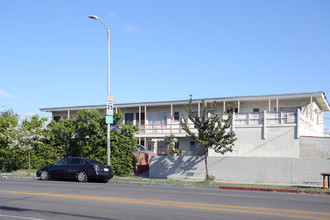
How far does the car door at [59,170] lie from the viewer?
2159cm

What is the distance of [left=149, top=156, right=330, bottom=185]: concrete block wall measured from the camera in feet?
72.8

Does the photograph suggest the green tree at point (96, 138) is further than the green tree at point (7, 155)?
No

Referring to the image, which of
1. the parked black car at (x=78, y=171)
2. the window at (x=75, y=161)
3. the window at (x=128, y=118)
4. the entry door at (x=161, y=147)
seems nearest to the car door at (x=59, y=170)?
the parked black car at (x=78, y=171)

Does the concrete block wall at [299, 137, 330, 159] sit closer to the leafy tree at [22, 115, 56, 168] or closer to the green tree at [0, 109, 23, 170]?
the leafy tree at [22, 115, 56, 168]

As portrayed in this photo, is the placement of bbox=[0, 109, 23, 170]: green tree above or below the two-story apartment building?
below

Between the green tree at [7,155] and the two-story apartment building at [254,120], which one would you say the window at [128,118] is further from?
the green tree at [7,155]

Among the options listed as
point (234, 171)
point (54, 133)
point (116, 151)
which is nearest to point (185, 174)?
point (234, 171)

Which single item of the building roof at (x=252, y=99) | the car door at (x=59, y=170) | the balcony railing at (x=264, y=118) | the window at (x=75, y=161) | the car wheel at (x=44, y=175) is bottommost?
the car wheel at (x=44, y=175)

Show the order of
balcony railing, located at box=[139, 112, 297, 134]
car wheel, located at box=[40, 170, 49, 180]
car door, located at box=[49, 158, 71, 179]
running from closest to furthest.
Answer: car door, located at box=[49, 158, 71, 179], car wheel, located at box=[40, 170, 49, 180], balcony railing, located at box=[139, 112, 297, 134]

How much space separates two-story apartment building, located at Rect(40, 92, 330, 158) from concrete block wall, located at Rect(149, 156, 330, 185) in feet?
6.20

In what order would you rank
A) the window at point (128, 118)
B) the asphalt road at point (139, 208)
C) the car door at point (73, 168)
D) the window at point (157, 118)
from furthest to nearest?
the window at point (128, 118)
the window at point (157, 118)
the car door at point (73, 168)
the asphalt road at point (139, 208)

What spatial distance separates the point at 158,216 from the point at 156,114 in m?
29.8

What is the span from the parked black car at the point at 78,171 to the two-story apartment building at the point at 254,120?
587 centimetres

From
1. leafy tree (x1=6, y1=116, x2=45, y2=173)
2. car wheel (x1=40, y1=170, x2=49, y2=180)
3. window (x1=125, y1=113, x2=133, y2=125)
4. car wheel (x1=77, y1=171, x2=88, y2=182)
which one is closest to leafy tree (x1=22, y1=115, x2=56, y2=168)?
leafy tree (x1=6, y1=116, x2=45, y2=173)
